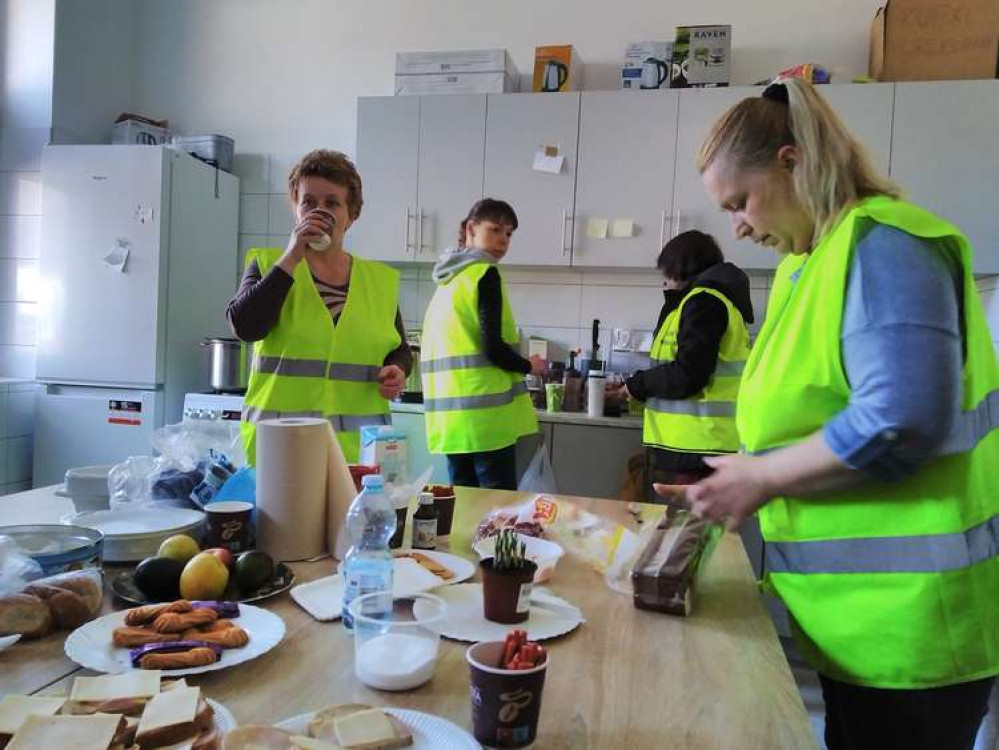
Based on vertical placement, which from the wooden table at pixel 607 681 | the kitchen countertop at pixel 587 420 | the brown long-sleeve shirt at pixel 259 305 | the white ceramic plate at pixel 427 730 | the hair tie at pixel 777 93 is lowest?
the wooden table at pixel 607 681

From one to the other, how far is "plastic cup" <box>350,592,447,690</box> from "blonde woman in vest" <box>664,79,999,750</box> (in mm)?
409

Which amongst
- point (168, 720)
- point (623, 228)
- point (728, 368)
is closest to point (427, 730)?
point (168, 720)

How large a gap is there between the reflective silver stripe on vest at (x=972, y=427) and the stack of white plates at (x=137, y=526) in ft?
3.74

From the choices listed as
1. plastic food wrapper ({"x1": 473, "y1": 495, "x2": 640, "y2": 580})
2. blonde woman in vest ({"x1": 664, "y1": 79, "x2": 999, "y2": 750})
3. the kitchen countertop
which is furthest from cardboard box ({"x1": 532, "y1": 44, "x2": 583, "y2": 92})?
blonde woman in vest ({"x1": 664, "y1": 79, "x2": 999, "y2": 750})

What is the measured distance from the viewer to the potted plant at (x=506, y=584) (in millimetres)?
989

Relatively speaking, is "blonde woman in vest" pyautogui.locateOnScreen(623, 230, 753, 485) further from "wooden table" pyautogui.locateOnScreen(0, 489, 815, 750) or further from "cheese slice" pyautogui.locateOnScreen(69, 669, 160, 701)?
"cheese slice" pyautogui.locateOnScreen(69, 669, 160, 701)

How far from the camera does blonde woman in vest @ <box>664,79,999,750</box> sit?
2.85ft

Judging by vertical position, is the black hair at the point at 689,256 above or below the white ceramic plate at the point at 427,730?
above

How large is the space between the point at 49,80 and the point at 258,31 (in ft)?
3.51

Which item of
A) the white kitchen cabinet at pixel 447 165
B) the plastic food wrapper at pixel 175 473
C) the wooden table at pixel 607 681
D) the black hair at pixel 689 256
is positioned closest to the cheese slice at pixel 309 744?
the wooden table at pixel 607 681

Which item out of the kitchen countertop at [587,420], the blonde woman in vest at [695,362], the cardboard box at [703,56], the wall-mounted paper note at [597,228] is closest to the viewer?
the blonde woman in vest at [695,362]

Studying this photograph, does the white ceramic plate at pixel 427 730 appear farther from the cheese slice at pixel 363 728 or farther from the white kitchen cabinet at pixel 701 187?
the white kitchen cabinet at pixel 701 187

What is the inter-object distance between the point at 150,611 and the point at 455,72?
9.96 ft

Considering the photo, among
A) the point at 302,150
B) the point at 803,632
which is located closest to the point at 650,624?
the point at 803,632
